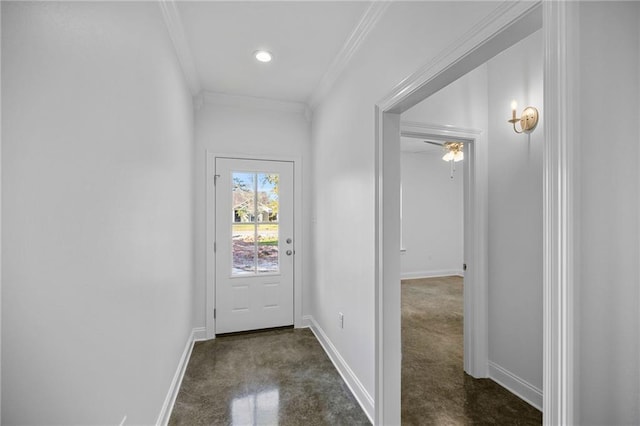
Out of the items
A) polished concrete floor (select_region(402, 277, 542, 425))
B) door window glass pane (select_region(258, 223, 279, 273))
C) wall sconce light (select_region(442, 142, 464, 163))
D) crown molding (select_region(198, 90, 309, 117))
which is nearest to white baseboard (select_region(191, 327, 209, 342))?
door window glass pane (select_region(258, 223, 279, 273))

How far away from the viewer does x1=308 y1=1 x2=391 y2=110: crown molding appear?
1793 millimetres

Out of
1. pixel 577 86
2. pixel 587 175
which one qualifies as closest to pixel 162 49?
pixel 577 86

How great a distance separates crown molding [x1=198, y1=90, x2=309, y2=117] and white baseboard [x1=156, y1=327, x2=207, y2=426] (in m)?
2.57

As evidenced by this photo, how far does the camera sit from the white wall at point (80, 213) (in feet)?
2.31

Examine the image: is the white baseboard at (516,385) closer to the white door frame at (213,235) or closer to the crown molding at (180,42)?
the white door frame at (213,235)

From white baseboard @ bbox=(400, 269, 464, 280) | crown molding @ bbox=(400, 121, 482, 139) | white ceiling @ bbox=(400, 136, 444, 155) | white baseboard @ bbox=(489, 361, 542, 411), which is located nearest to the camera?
white baseboard @ bbox=(489, 361, 542, 411)

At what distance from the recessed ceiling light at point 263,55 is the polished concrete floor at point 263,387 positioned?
2.75 meters

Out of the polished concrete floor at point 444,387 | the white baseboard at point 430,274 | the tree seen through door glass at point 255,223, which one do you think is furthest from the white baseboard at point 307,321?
the white baseboard at point 430,274

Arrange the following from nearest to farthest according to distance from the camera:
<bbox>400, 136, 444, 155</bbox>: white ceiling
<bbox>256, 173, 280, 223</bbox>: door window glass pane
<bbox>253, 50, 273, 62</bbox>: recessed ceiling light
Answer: <bbox>253, 50, 273, 62</bbox>: recessed ceiling light → <bbox>256, 173, 280, 223</bbox>: door window glass pane → <bbox>400, 136, 444, 155</bbox>: white ceiling

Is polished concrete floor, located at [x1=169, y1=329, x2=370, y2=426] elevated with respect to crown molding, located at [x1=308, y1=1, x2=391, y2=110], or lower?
lower

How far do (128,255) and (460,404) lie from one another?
7.92 feet

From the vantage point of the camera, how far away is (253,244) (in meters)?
3.41

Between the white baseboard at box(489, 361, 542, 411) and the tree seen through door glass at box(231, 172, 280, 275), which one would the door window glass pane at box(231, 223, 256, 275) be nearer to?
the tree seen through door glass at box(231, 172, 280, 275)

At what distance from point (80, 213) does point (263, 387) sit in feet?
6.54
